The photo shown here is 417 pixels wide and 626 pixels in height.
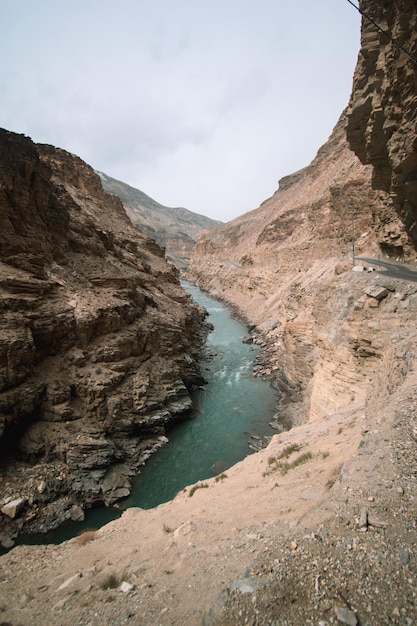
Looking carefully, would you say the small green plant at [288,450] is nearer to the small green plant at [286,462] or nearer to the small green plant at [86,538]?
the small green plant at [286,462]

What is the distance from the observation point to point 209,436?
58.3ft

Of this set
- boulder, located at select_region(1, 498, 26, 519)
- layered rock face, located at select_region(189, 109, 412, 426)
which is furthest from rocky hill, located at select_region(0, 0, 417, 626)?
boulder, located at select_region(1, 498, 26, 519)

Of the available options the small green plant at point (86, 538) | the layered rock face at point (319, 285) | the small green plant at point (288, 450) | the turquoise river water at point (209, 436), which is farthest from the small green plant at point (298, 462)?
the turquoise river water at point (209, 436)

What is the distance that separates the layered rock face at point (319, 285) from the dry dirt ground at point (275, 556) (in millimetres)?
4982

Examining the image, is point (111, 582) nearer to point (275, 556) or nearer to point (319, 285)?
point (275, 556)

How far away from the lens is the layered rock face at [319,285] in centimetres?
1355

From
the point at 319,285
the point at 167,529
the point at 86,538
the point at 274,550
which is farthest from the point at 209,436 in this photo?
the point at 274,550

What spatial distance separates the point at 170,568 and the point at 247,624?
2685mm

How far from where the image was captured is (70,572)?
25.8ft

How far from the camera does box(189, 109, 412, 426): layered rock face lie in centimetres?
1355

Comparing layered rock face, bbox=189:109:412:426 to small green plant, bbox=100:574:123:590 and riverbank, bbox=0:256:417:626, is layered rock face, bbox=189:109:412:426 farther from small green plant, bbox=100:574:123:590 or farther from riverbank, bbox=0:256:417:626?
small green plant, bbox=100:574:123:590

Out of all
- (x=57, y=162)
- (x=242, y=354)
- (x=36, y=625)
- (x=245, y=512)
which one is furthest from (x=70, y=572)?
(x=57, y=162)

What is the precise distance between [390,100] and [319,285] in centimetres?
1142

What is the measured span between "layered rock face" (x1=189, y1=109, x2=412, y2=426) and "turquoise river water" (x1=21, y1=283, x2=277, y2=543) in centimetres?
185
